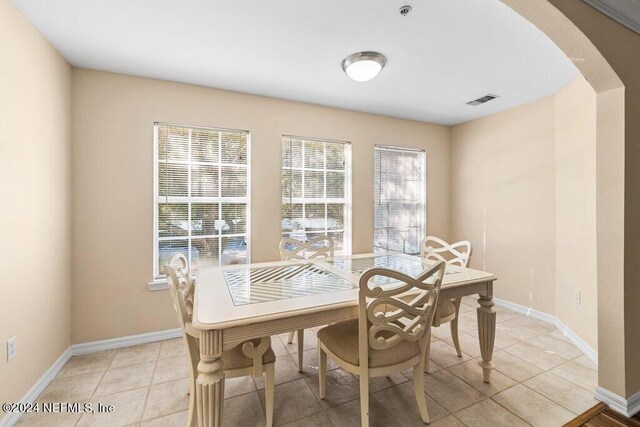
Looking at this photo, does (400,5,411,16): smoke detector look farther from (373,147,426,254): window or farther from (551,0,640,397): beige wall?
(373,147,426,254): window

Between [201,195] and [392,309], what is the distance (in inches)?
87.3

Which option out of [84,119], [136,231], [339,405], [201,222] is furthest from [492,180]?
[84,119]

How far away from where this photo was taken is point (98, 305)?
2.56 m

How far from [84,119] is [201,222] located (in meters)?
1.31

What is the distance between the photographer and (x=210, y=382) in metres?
1.25

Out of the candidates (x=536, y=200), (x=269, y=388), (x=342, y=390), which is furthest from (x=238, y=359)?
(x=536, y=200)

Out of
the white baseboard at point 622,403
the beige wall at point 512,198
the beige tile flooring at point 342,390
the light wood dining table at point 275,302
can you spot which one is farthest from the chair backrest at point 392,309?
the beige wall at point 512,198

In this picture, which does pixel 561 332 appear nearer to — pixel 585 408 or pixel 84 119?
pixel 585 408

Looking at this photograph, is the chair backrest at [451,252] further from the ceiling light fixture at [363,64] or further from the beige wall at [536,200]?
the ceiling light fixture at [363,64]

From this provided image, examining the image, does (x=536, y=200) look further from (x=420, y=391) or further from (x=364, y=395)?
(x=364, y=395)

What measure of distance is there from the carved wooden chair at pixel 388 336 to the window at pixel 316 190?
1.85 metres

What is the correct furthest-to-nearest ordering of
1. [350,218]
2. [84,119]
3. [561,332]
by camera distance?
[350,218]
[561,332]
[84,119]

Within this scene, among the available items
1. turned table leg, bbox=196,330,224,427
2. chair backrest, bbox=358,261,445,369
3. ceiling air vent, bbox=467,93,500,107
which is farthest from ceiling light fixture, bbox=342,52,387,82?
turned table leg, bbox=196,330,224,427

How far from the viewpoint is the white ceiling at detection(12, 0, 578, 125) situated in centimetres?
177
